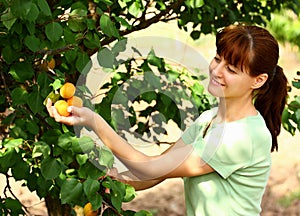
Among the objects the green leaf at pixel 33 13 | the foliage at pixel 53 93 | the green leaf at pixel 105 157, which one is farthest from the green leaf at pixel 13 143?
the green leaf at pixel 33 13

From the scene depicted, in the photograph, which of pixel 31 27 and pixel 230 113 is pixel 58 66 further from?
pixel 230 113

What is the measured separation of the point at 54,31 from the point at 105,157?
1.19 ft

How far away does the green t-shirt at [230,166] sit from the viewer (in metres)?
1.93

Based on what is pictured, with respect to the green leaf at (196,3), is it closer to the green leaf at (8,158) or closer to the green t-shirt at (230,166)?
the green t-shirt at (230,166)

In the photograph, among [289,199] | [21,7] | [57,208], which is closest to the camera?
[21,7]

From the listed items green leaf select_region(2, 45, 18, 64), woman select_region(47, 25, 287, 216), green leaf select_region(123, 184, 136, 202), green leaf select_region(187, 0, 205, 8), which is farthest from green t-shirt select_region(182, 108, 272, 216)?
green leaf select_region(2, 45, 18, 64)

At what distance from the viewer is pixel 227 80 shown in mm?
1896

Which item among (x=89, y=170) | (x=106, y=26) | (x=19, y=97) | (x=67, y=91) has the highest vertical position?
(x=106, y=26)

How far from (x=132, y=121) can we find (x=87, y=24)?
85 centimetres

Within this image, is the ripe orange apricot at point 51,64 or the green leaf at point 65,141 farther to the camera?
the ripe orange apricot at point 51,64

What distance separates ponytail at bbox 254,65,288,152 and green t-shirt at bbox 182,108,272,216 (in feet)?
0.34

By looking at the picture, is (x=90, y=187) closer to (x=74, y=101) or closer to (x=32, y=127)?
(x=74, y=101)

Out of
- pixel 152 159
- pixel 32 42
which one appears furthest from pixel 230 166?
pixel 32 42

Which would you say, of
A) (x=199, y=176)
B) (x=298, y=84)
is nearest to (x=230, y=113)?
(x=199, y=176)
